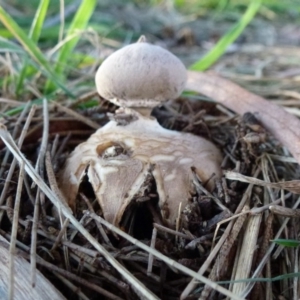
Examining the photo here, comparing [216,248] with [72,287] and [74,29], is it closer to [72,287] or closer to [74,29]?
[72,287]

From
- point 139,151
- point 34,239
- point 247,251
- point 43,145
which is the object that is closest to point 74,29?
point 43,145

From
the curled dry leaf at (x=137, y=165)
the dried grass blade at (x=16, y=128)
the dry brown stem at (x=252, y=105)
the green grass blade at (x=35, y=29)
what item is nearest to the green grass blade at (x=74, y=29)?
the green grass blade at (x=35, y=29)

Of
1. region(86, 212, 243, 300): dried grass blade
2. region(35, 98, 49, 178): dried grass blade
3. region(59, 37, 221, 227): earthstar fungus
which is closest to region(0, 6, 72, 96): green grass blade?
region(35, 98, 49, 178): dried grass blade

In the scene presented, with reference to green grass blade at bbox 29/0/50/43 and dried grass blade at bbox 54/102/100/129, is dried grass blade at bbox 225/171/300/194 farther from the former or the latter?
green grass blade at bbox 29/0/50/43

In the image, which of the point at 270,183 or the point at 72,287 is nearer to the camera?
the point at 72,287

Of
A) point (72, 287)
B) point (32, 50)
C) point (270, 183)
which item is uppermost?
point (32, 50)

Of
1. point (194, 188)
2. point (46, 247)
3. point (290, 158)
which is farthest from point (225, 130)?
point (46, 247)

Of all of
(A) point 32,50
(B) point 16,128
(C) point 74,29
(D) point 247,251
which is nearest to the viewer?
(D) point 247,251

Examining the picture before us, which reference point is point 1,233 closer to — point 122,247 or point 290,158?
point 122,247
